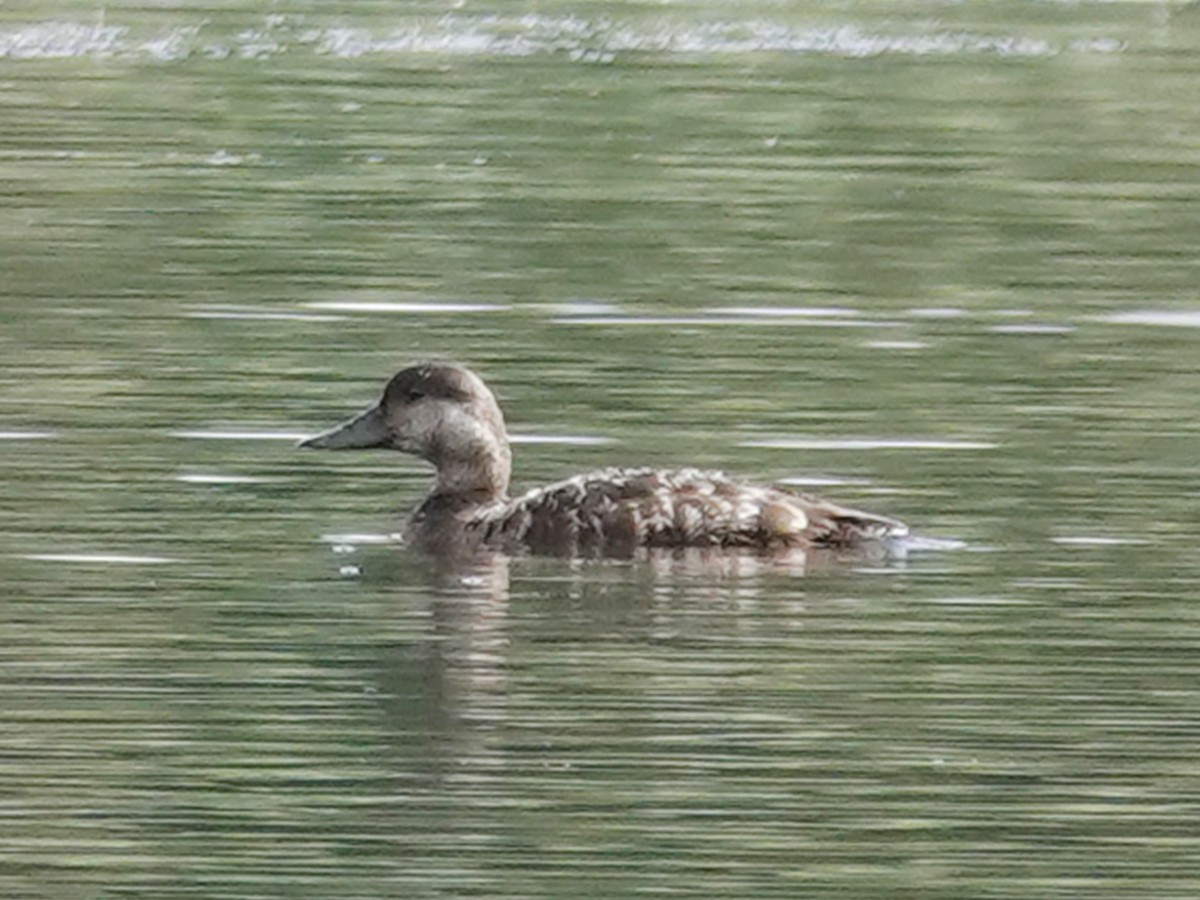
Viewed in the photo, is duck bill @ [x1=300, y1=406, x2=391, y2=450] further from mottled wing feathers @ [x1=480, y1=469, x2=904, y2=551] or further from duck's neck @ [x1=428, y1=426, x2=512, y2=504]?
mottled wing feathers @ [x1=480, y1=469, x2=904, y2=551]

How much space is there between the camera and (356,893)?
26.9 ft

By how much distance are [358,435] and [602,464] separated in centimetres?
73

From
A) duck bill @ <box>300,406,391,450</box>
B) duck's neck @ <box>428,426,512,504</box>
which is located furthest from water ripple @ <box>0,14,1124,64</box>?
duck's neck @ <box>428,426,512,504</box>

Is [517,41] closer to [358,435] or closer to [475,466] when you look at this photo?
[358,435]

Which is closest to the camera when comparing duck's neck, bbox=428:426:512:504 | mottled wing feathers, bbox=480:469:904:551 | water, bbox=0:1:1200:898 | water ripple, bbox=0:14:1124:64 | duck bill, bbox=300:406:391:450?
water, bbox=0:1:1200:898

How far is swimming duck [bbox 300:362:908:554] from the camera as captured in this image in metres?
12.0

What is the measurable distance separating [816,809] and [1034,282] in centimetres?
849

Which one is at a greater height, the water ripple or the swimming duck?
the water ripple

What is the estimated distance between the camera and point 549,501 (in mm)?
12305

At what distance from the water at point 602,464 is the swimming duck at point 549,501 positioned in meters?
0.14

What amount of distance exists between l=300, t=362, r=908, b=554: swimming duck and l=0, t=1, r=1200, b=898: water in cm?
14

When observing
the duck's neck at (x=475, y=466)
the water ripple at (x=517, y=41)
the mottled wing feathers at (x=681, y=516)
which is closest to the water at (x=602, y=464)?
the mottled wing feathers at (x=681, y=516)

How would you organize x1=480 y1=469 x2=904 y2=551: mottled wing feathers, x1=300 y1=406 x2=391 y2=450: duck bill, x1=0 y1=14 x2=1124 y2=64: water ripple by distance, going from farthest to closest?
x1=0 y1=14 x2=1124 y2=64: water ripple < x1=300 y1=406 x2=391 y2=450: duck bill < x1=480 y1=469 x2=904 y2=551: mottled wing feathers

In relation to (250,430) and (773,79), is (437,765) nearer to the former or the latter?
(250,430)
